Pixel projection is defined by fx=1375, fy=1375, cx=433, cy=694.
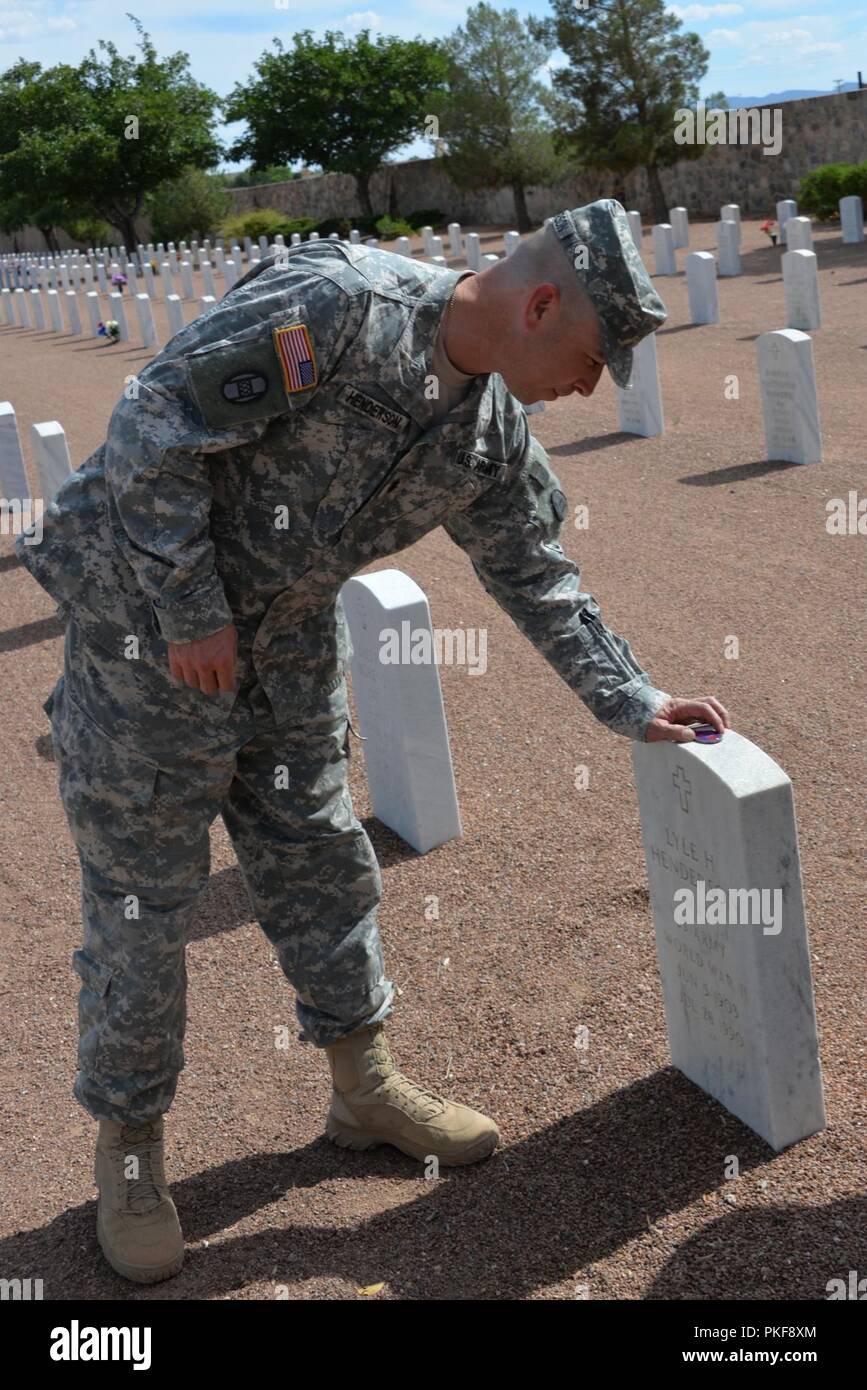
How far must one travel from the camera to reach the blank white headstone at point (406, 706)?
4.73 meters

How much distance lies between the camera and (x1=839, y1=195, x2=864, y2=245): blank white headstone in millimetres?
22077

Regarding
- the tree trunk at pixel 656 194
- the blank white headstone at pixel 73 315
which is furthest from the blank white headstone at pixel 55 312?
the tree trunk at pixel 656 194

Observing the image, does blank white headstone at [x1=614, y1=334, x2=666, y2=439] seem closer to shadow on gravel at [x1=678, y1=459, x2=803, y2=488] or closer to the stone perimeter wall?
shadow on gravel at [x1=678, y1=459, x2=803, y2=488]

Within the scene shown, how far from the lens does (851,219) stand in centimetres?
2227

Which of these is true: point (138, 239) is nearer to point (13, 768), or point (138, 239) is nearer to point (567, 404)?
point (567, 404)

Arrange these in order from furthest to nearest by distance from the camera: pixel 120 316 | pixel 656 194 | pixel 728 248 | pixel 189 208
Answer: pixel 189 208 < pixel 656 194 < pixel 120 316 < pixel 728 248

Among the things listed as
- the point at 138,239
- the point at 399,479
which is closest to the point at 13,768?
the point at 399,479

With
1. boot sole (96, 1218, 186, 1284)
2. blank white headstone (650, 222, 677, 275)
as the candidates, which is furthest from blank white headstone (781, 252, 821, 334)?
boot sole (96, 1218, 186, 1284)

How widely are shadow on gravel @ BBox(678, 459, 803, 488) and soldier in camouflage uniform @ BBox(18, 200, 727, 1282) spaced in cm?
663

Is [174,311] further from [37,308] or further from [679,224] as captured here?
[37,308]

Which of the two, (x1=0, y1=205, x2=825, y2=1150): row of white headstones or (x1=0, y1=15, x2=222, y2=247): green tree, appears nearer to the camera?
(x1=0, y1=205, x2=825, y2=1150): row of white headstones

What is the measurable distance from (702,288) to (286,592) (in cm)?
1495

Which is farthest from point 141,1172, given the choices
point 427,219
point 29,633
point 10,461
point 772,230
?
point 427,219

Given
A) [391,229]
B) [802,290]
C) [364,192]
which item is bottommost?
[802,290]
